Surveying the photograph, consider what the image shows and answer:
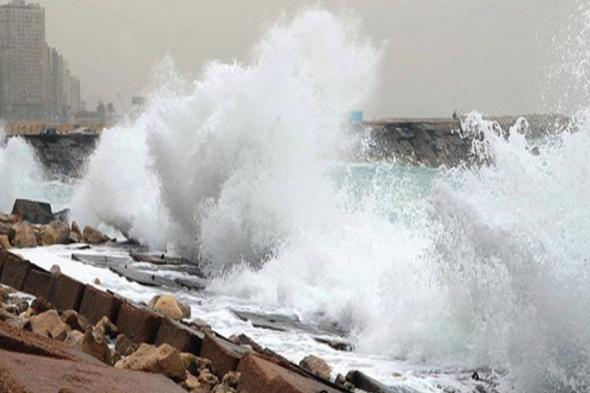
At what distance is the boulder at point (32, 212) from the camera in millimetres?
20156

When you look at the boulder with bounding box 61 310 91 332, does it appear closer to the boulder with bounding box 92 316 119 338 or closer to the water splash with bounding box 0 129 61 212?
the boulder with bounding box 92 316 119 338

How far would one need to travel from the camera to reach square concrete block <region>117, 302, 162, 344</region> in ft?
23.7

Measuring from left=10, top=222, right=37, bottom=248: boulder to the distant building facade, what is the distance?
303 feet

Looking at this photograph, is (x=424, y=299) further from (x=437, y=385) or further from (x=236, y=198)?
(x=236, y=198)

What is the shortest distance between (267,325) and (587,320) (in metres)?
3.36

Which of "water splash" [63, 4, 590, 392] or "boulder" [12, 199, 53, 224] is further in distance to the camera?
"boulder" [12, 199, 53, 224]

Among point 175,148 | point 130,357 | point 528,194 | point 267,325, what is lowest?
point 130,357

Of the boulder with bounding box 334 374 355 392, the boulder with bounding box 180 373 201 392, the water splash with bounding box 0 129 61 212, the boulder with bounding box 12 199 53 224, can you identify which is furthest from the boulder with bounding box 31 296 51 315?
the water splash with bounding box 0 129 61 212

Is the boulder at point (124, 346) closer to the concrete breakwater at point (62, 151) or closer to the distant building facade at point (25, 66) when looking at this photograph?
the concrete breakwater at point (62, 151)

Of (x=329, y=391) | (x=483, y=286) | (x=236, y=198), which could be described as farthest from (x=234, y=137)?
(x=329, y=391)

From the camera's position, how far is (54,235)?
51.1ft

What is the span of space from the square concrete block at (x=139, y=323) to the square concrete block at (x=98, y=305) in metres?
0.19

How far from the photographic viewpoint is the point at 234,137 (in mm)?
16031

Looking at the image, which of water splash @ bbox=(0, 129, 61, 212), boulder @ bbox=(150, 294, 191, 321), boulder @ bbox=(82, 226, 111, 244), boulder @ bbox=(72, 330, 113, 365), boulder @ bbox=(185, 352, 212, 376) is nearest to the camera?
boulder @ bbox=(72, 330, 113, 365)
